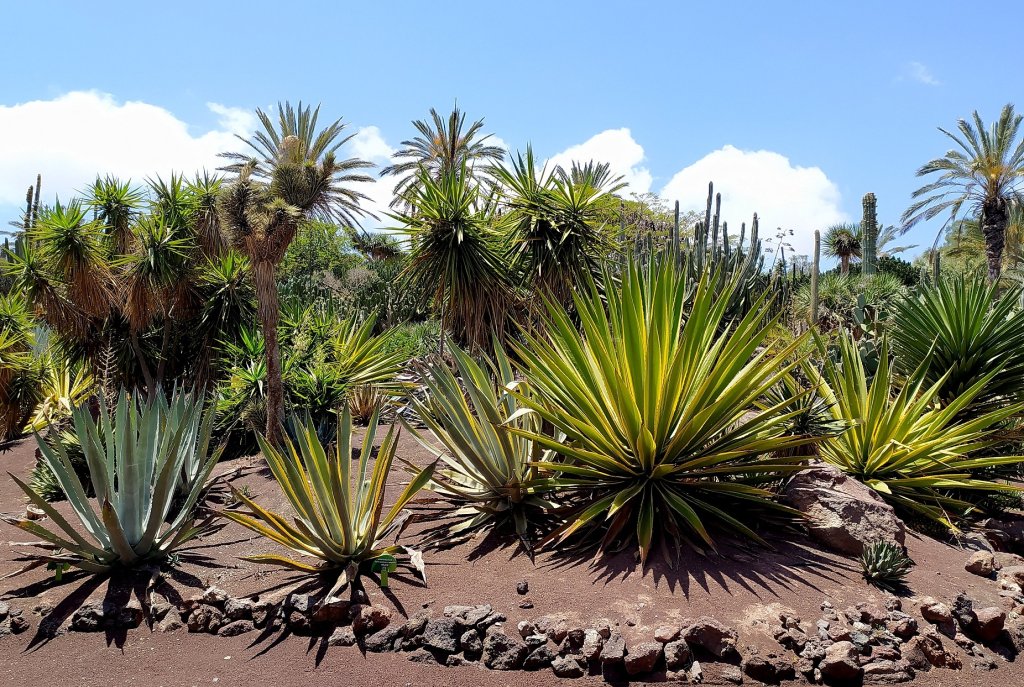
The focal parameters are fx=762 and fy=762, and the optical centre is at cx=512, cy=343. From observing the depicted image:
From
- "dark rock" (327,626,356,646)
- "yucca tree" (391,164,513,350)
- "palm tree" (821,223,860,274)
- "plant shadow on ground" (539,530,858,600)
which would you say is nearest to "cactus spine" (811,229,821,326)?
"yucca tree" (391,164,513,350)

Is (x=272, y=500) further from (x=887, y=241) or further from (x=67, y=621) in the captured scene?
(x=887, y=241)

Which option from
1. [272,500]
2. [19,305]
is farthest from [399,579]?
[19,305]

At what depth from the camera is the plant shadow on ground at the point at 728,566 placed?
501cm

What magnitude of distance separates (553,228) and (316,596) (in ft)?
18.9

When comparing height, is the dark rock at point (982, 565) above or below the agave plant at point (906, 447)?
below

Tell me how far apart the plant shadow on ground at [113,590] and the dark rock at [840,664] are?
14.3ft

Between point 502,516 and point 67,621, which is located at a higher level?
point 502,516

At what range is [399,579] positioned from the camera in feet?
18.1

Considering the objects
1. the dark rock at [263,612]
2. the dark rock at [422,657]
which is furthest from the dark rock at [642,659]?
the dark rock at [263,612]

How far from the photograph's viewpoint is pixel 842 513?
578 cm

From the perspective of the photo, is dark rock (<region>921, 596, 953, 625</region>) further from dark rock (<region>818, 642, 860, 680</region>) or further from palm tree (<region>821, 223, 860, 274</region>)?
palm tree (<region>821, 223, 860, 274</region>)

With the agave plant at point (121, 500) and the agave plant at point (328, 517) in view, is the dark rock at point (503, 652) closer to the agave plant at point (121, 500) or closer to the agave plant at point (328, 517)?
the agave plant at point (328, 517)

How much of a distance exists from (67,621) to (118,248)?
12297mm

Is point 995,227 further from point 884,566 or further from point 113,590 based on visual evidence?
point 113,590
